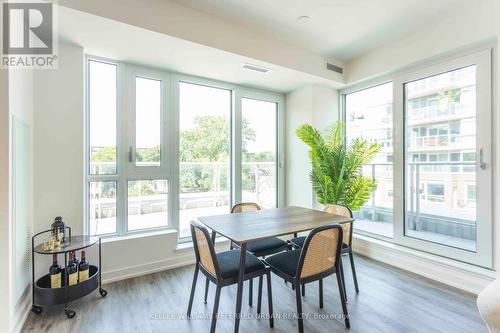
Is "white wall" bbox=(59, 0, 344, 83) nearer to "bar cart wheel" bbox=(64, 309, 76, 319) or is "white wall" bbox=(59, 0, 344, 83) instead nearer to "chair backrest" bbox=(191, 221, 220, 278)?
"chair backrest" bbox=(191, 221, 220, 278)

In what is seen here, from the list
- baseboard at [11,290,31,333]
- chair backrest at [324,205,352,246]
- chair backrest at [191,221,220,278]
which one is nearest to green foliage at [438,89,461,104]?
chair backrest at [324,205,352,246]

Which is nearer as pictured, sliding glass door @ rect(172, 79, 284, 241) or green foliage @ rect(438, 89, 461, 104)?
green foliage @ rect(438, 89, 461, 104)

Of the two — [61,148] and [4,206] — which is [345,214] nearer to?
[4,206]

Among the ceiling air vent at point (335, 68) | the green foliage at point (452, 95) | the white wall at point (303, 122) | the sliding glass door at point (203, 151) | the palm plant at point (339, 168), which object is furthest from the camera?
the white wall at point (303, 122)

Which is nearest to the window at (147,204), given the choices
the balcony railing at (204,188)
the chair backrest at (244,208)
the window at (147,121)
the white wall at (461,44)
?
the balcony railing at (204,188)

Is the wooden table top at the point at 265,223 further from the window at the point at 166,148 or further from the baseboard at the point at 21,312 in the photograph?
the baseboard at the point at 21,312

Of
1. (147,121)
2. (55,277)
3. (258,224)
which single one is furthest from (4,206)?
(258,224)

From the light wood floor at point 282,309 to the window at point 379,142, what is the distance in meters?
0.97

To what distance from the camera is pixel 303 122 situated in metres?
3.87

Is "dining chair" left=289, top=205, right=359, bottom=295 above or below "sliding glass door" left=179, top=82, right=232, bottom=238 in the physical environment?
below

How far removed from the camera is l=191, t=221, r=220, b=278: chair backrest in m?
1.67

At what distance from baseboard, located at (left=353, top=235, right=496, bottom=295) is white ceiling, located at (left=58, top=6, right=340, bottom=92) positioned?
2459 millimetres

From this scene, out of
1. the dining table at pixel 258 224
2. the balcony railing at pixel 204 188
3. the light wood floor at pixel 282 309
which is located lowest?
the light wood floor at pixel 282 309

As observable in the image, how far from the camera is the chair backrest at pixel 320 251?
5.52 feet
